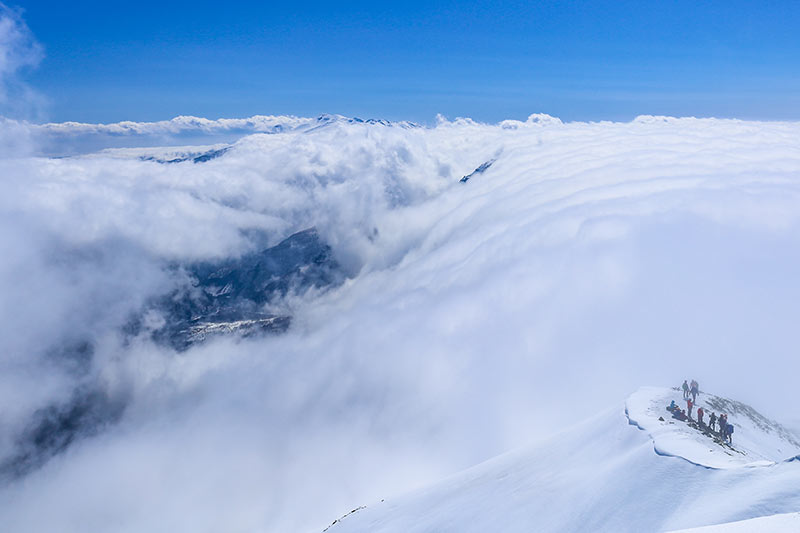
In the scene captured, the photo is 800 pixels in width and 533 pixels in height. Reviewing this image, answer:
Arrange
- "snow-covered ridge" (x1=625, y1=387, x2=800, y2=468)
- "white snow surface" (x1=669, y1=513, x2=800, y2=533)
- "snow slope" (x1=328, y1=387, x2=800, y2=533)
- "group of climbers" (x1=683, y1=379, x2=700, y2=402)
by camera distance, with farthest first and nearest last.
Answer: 1. "group of climbers" (x1=683, y1=379, x2=700, y2=402)
2. "snow-covered ridge" (x1=625, y1=387, x2=800, y2=468)
3. "snow slope" (x1=328, y1=387, x2=800, y2=533)
4. "white snow surface" (x1=669, y1=513, x2=800, y2=533)

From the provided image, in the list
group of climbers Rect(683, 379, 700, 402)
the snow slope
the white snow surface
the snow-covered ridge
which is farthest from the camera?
group of climbers Rect(683, 379, 700, 402)

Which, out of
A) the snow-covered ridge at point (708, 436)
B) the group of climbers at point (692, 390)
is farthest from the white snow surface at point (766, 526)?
the group of climbers at point (692, 390)

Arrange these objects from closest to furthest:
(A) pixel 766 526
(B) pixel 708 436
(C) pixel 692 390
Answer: (A) pixel 766 526 → (B) pixel 708 436 → (C) pixel 692 390

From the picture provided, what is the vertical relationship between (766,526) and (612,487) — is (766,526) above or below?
above

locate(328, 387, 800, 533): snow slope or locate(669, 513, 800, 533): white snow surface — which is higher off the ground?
locate(669, 513, 800, 533): white snow surface

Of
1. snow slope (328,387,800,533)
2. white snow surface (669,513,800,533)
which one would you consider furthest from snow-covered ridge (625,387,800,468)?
white snow surface (669,513,800,533)

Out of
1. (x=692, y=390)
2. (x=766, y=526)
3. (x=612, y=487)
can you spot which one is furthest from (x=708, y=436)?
(x=766, y=526)

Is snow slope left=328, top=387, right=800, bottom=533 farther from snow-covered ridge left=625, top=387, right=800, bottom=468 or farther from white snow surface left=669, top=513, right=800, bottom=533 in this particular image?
white snow surface left=669, top=513, right=800, bottom=533

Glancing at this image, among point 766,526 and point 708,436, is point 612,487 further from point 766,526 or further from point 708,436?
point 766,526

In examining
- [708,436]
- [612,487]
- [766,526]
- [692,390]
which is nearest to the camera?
[766,526]
